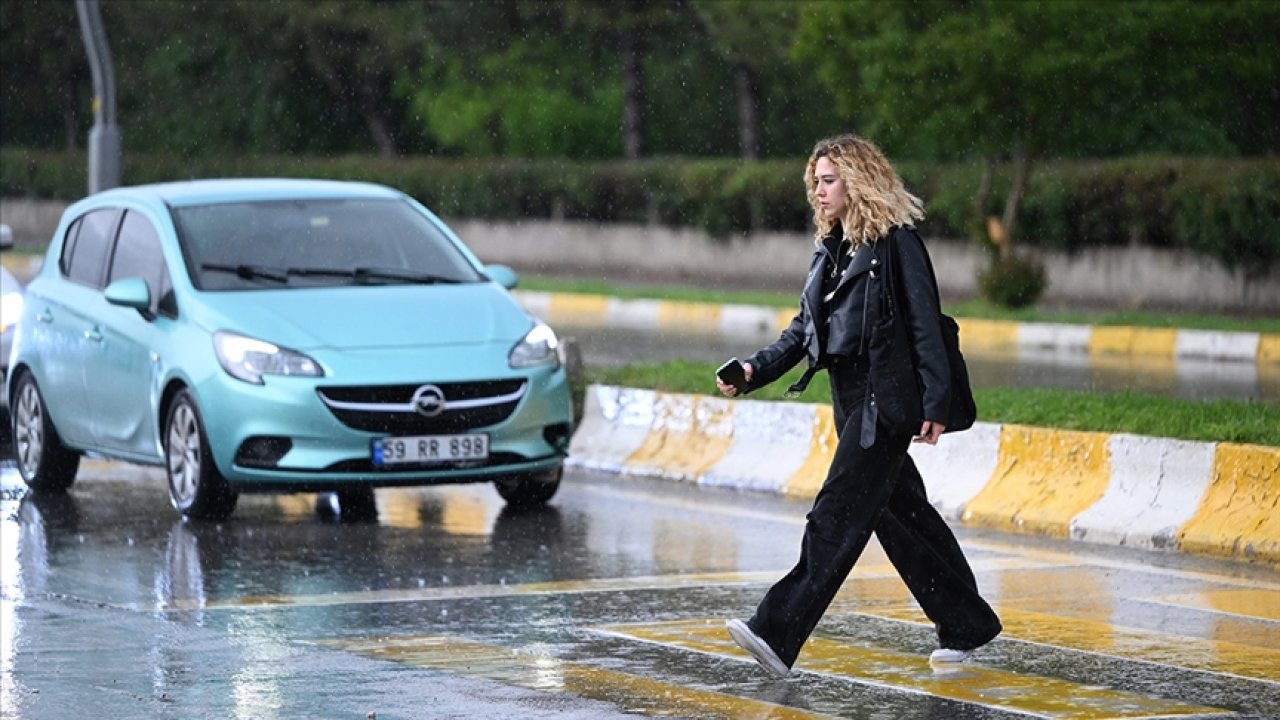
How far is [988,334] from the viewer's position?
1013 inches

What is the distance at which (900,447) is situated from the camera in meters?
7.45

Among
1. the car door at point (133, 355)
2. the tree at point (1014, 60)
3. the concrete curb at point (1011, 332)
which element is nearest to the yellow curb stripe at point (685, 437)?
the car door at point (133, 355)

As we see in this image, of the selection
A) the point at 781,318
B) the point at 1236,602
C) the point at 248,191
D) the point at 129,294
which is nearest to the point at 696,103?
the point at 781,318

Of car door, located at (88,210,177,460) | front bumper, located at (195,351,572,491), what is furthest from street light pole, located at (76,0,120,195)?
front bumper, located at (195,351,572,491)

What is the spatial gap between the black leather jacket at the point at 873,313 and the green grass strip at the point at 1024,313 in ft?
55.2

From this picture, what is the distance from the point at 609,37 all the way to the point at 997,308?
24.0 meters

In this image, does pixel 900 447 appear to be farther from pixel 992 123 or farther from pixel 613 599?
pixel 992 123

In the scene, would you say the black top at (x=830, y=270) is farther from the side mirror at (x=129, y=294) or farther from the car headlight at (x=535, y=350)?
the side mirror at (x=129, y=294)

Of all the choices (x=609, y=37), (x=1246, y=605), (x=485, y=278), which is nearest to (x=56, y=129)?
(x=609, y=37)

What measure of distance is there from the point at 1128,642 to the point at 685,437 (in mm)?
6159

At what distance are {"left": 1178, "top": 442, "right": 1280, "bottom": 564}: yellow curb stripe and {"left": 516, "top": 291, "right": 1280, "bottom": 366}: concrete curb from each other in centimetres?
1072

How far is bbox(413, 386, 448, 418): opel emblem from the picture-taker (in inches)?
446

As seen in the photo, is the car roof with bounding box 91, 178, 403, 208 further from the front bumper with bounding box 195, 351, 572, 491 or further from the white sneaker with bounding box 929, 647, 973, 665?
the white sneaker with bounding box 929, 647, 973, 665

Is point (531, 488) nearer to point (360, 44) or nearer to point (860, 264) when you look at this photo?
point (860, 264)
